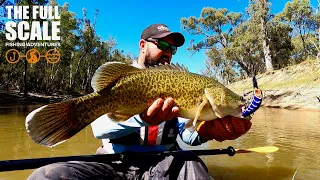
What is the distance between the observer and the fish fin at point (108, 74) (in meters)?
1.96

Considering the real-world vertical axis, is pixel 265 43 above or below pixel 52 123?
above

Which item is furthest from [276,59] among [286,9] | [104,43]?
[104,43]

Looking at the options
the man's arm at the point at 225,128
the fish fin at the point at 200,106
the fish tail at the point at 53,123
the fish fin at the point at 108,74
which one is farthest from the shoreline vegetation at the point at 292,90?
the fish tail at the point at 53,123

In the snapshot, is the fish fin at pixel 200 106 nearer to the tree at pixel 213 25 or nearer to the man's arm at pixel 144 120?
the man's arm at pixel 144 120

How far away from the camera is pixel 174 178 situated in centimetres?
245

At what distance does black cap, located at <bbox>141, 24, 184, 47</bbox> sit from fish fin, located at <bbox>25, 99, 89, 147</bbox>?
4.38 feet

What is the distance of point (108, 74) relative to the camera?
1.98 metres

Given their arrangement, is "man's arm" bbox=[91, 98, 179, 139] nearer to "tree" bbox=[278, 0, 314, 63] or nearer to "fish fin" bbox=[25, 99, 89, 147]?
"fish fin" bbox=[25, 99, 89, 147]

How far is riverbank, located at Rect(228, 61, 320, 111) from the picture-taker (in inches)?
645

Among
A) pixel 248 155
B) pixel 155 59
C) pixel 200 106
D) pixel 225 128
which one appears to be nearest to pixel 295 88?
pixel 248 155

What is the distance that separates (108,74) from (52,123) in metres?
0.49

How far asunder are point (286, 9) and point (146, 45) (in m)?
32.5

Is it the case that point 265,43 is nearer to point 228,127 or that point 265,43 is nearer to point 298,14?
point 298,14

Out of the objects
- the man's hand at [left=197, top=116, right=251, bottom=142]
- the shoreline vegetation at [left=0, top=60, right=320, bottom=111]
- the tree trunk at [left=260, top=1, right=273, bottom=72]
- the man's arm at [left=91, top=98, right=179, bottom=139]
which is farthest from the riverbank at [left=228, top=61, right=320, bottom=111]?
the man's arm at [left=91, top=98, right=179, bottom=139]
